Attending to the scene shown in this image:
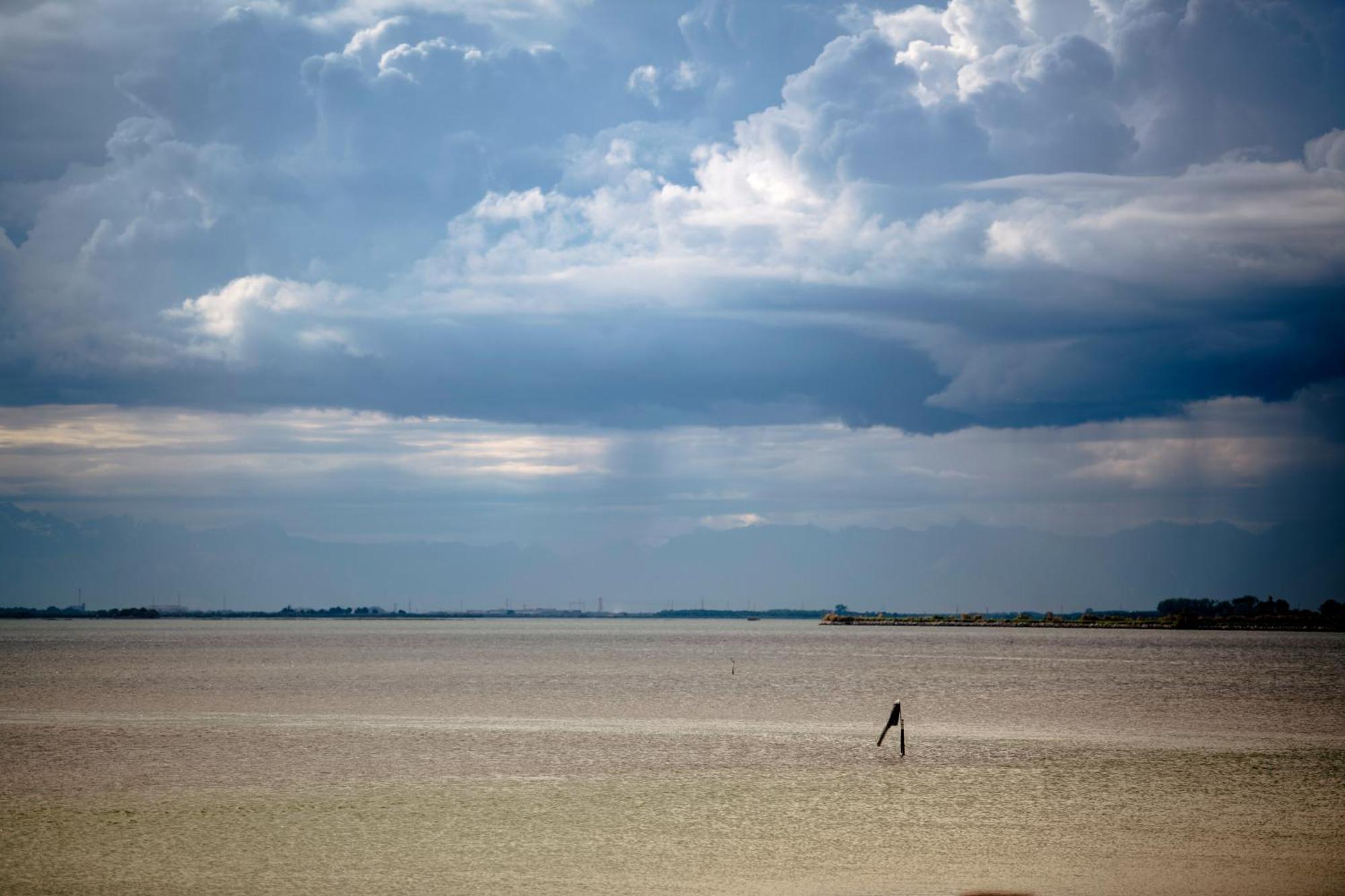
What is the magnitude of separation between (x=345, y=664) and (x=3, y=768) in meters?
79.4

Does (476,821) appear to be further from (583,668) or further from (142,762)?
(583,668)

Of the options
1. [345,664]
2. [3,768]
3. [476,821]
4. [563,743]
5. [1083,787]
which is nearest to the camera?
[476,821]

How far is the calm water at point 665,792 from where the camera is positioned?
21.9 meters

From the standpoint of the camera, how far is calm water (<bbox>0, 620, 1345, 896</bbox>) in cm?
2186

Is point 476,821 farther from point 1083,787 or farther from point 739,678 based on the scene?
point 739,678

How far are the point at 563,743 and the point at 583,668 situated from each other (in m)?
63.7

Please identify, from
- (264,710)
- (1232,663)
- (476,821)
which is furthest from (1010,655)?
(476,821)

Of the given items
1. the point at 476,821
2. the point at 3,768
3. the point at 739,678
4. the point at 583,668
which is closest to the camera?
the point at 476,821

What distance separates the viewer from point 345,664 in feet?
373

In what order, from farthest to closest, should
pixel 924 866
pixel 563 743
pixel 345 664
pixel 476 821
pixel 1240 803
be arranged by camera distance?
pixel 345 664
pixel 563 743
pixel 1240 803
pixel 476 821
pixel 924 866

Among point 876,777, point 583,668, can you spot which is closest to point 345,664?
point 583,668

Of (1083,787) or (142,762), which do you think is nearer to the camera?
(1083,787)

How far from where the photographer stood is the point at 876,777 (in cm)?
3444

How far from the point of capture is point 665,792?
103 ft
